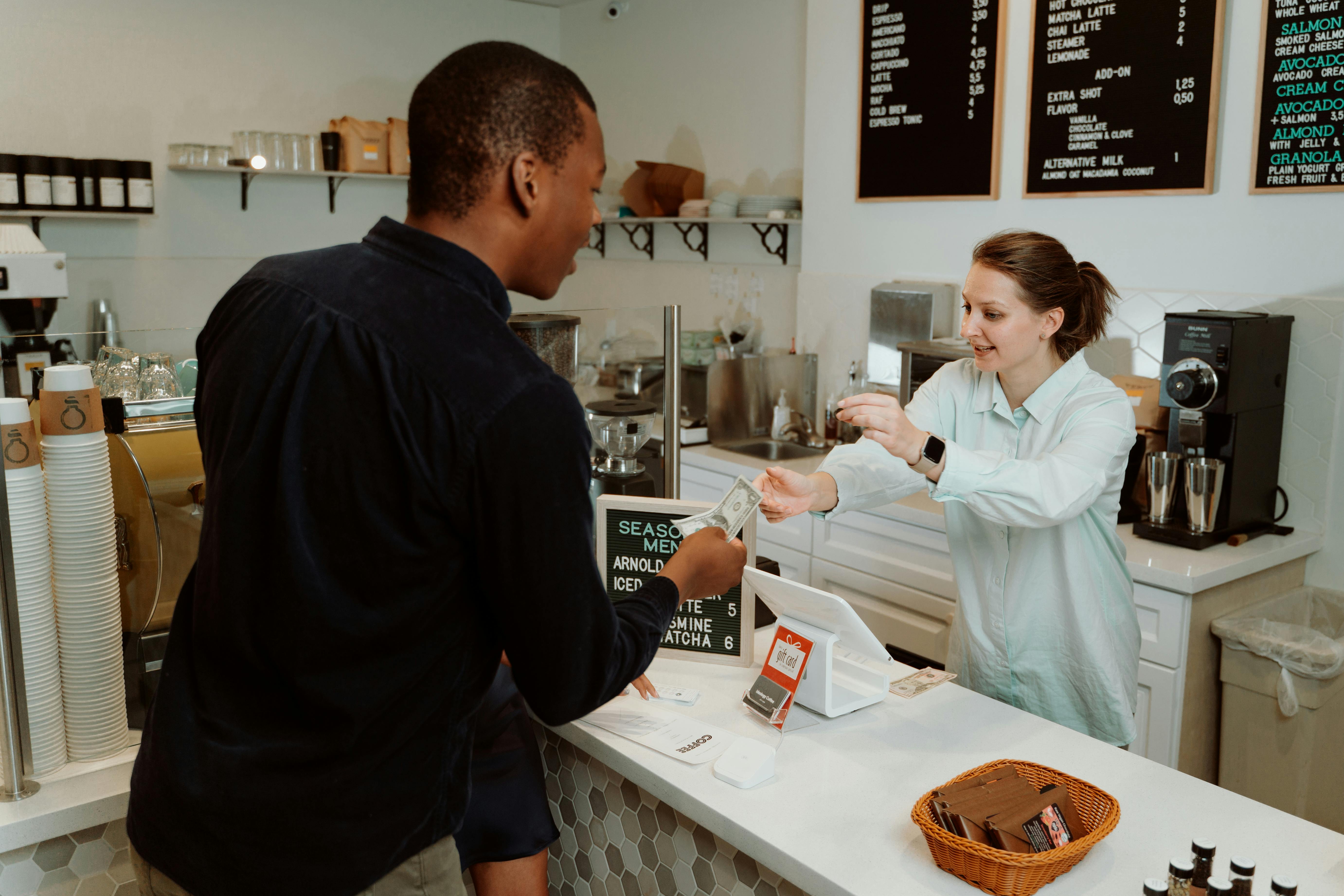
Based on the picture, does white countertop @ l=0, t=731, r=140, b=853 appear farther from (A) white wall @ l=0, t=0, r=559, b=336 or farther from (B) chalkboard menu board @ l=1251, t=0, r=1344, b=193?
(B) chalkboard menu board @ l=1251, t=0, r=1344, b=193

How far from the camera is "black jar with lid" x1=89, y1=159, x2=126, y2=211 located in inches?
170

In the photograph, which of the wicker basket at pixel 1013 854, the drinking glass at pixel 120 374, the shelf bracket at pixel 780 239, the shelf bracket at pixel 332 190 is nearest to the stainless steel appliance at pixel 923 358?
the shelf bracket at pixel 780 239

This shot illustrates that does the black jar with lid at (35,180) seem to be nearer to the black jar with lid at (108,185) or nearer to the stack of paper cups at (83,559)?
the black jar with lid at (108,185)

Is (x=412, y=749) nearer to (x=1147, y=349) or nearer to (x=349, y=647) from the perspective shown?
(x=349, y=647)

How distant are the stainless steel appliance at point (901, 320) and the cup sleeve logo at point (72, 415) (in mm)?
2656

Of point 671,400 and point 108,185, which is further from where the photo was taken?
point 108,185

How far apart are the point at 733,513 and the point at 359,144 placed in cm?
405

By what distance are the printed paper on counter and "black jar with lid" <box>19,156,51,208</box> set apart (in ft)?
12.3

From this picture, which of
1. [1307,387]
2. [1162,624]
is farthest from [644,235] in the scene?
[1162,624]

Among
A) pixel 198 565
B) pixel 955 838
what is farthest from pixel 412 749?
pixel 955 838

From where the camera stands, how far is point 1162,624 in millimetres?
2494

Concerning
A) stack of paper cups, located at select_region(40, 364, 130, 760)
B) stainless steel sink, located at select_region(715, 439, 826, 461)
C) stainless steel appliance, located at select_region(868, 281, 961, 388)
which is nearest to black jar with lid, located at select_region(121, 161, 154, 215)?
stainless steel sink, located at select_region(715, 439, 826, 461)

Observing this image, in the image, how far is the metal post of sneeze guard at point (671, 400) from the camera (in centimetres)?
209

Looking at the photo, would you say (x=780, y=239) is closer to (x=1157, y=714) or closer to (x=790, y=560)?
(x=790, y=560)
